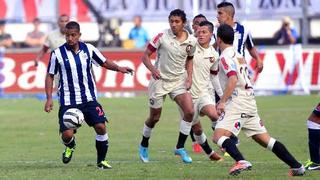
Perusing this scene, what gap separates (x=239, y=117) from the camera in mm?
13211

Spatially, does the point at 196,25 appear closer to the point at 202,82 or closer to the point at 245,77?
the point at 202,82

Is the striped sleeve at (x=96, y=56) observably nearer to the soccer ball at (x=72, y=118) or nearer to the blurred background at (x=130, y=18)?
the soccer ball at (x=72, y=118)

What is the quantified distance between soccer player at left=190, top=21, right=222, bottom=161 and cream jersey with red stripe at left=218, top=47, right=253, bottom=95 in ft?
9.69

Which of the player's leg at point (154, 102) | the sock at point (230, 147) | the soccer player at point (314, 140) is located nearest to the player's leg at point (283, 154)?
the sock at point (230, 147)

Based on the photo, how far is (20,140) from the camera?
65.3 feet

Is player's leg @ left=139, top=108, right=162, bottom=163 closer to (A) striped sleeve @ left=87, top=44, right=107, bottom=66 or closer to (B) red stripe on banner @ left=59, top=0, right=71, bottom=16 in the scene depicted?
(A) striped sleeve @ left=87, top=44, right=107, bottom=66

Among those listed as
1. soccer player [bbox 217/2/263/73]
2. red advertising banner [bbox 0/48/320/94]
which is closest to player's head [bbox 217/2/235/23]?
soccer player [bbox 217/2/263/73]

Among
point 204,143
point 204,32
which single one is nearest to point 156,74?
point 204,32

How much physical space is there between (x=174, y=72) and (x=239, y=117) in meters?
3.05

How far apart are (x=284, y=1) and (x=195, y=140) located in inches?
767

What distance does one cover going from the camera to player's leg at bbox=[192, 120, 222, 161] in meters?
16.1

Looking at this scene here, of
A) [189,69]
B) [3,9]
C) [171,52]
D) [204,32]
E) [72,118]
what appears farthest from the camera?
[3,9]

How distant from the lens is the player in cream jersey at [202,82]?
53.8 ft

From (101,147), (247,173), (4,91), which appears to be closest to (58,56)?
(101,147)
